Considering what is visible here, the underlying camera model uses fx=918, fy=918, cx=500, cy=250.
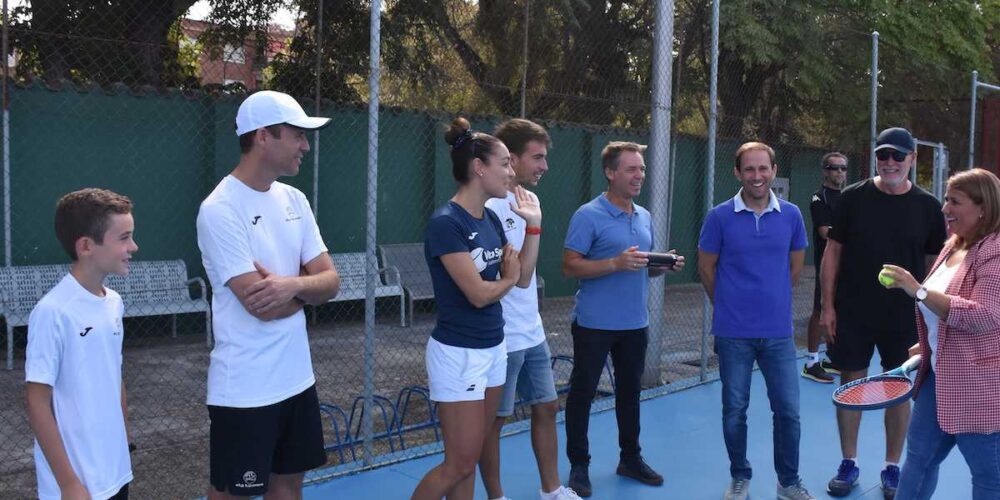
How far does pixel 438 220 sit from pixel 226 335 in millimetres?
860

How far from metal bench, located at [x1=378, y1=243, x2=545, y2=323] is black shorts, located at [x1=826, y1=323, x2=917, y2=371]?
6.55m

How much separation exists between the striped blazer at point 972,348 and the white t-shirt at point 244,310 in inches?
94.0

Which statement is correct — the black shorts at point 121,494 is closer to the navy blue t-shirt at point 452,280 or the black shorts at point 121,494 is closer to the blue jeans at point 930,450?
the navy blue t-shirt at point 452,280

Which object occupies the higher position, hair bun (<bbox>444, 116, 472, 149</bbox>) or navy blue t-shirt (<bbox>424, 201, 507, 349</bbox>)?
hair bun (<bbox>444, 116, 472, 149</bbox>)

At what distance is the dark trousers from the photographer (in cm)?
463

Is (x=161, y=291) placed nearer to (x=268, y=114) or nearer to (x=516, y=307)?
(x=516, y=307)

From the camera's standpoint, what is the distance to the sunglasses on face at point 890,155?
4.50 m

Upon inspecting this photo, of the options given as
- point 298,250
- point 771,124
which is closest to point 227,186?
point 298,250

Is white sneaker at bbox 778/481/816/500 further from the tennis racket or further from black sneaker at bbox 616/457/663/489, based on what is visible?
the tennis racket

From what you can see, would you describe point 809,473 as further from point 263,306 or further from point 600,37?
point 600,37

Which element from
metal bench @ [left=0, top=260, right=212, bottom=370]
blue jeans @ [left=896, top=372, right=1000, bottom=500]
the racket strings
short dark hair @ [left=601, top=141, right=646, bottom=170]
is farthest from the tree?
blue jeans @ [left=896, top=372, right=1000, bottom=500]

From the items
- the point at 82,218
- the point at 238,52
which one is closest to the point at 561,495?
the point at 82,218

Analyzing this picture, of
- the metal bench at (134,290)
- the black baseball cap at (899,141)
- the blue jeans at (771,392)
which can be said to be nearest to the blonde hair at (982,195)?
the black baseball cap at (899,141)

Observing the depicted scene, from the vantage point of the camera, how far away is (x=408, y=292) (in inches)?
436
